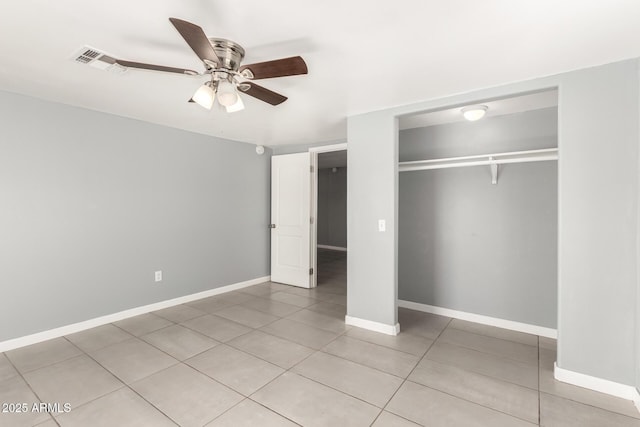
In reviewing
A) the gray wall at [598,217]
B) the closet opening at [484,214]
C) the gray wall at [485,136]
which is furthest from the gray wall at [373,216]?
the gray wall at [598,217]

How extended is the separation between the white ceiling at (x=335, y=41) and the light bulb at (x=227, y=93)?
10.5 inches

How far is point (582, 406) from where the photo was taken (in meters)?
1.93

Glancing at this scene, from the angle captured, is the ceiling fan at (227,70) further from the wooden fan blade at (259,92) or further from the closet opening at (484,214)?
the closet opening at (484,214)

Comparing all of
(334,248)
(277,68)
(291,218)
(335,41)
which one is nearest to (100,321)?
(291,218)

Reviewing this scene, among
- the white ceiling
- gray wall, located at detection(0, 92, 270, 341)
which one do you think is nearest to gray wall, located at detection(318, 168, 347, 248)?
gray wall, located at detection(0, 92, 270, 341)

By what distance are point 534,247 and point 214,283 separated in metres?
4.02

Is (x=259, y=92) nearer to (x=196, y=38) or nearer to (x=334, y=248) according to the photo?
(x=196, y=38)

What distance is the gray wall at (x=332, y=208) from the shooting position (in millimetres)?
8703

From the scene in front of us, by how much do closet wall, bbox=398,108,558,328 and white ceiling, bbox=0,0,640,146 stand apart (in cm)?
97

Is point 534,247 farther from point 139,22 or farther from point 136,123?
point 136,123

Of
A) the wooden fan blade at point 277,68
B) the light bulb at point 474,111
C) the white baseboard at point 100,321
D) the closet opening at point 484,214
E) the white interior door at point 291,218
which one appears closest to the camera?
the wooden fan blade at point 277,68

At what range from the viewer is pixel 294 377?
2264 millimetres

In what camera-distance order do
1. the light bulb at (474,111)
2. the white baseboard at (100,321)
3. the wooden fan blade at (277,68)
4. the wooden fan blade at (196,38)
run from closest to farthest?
the wooden fan blade at (196,38) → the wooden fan blade at (277,68) → the white baseboard at (100,321) → the light bulb at (474,111)

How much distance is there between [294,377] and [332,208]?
683cm
